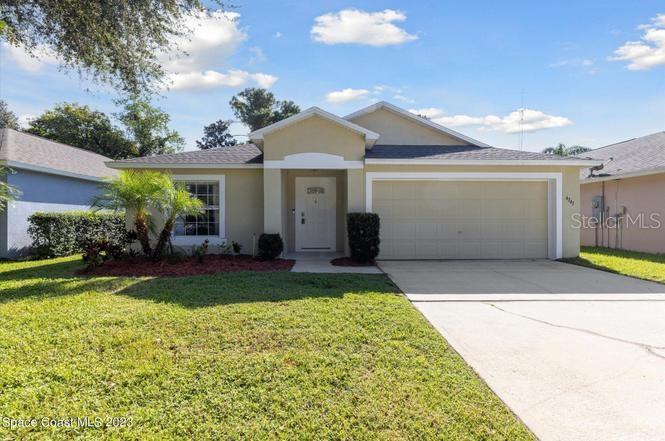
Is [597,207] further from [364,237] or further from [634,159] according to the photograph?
[364,237]

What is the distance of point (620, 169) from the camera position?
1458cm

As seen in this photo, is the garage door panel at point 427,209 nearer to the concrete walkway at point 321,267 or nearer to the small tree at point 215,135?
the concrete walkway at point 321,267

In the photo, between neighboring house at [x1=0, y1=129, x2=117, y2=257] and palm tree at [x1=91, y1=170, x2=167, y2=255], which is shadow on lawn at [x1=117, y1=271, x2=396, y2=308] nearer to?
palm tree at [x1=91, y1=170, x2=167, y2=255]

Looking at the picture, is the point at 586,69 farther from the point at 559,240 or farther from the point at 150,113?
the point at 150,113

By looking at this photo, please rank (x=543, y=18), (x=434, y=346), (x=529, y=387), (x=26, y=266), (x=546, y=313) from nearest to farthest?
(x=529, y=387), (x=434, y=346), (x=546, y=313), (x=26, y=266), (x=543, y=18)

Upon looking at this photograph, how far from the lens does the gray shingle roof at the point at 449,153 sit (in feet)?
36.9

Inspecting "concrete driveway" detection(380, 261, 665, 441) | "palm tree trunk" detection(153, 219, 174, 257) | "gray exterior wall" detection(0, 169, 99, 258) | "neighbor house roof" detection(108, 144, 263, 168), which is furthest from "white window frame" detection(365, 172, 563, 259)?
"gray exterior wall" detection(0, 169, 99, 258)

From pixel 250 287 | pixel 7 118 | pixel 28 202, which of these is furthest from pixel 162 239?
pixel 7 118

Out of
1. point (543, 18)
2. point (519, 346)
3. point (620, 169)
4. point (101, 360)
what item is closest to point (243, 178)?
point (101, 360)

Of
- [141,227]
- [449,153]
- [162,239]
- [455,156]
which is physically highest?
[449,153]

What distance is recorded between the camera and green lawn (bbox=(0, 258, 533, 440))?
2.83 meters

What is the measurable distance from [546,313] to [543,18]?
9355 mm

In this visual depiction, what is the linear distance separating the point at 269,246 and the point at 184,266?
2239mm

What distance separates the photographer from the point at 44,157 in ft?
45.4
